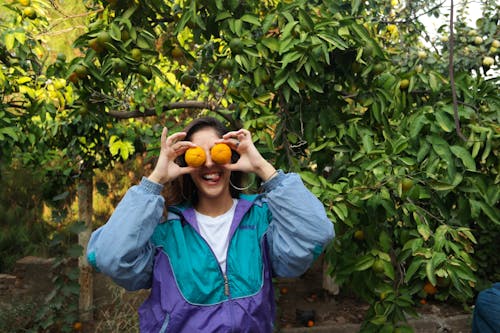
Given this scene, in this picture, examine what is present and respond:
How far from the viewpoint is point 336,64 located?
208 centimetres

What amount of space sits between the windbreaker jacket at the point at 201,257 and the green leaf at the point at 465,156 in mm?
767

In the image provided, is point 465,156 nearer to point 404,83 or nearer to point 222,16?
point 404,83

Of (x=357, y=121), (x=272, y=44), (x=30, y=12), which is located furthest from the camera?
(x=30, y=12)

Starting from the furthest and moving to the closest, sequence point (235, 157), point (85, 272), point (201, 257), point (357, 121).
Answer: point (85, 272)
point (357, 121)
point (235, 157)
point (201, 257)

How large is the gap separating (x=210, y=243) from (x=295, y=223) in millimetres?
254


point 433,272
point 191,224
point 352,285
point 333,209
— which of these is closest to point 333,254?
point 352,285

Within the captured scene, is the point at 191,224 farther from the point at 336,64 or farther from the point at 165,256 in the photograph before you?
the point at 336,64

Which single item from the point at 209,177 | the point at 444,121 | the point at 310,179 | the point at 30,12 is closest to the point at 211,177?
the point at 209,177

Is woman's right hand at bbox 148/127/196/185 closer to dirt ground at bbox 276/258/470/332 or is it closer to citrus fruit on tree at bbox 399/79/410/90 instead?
citrus fruit on tree at bbox 399/79/410/90

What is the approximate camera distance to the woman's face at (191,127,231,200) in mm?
1403

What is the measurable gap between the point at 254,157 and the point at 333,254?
2.47 feet

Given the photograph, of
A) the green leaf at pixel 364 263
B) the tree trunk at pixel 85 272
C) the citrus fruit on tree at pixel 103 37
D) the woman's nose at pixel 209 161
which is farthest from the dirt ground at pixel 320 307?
the woman's nose at pixel 209 161

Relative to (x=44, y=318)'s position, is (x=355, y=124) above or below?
above

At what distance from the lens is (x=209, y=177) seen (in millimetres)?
1412
